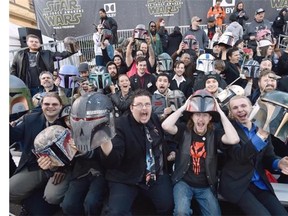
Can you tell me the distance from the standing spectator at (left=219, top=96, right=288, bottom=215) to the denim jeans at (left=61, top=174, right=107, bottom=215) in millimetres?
1284

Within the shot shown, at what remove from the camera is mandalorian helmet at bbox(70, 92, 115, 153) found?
2240 mm

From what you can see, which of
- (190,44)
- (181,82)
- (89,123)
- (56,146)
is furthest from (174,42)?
(89,123)

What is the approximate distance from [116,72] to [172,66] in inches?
45.7

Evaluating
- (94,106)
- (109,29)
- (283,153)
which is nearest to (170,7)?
(109,29)

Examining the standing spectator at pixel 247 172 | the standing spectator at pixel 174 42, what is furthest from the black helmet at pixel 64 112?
the standing spectator at pixel 174 42

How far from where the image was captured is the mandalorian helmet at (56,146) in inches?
105

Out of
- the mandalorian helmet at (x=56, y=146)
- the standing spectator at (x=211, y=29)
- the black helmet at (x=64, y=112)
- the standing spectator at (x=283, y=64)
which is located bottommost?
the mandalorian helmet at (x=56, y=146)

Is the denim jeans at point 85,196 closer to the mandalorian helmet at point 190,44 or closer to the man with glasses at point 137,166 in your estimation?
the man with glasses at point 137,166

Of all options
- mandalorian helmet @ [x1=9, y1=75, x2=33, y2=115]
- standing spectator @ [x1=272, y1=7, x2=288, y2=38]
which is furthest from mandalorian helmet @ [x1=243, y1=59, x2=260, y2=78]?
standing spectator @ [x1=272, y1=7, x2=288, y2=38]

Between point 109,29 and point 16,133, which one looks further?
point 109,29

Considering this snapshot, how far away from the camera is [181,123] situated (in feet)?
10.3

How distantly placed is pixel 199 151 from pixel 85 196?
1.33 metres

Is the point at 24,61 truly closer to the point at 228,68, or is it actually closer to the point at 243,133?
the point at 228,68

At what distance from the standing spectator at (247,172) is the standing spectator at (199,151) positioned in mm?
128
